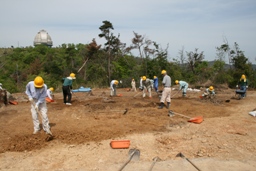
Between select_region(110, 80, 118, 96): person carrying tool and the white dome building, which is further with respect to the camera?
the white dome building

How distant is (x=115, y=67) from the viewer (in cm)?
2652

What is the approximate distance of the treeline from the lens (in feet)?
74.8

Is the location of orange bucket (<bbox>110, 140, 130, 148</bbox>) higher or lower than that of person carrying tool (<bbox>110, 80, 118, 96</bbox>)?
lower

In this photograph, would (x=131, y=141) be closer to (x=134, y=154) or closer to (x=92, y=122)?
(x=134, y=154)

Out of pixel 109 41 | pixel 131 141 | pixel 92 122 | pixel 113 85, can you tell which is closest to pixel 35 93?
pixel 92 122

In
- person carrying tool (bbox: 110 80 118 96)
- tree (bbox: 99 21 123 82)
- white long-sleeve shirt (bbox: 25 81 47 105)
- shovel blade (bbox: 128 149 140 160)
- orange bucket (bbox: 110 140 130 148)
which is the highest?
tree (bbox: 99 21 123 82)

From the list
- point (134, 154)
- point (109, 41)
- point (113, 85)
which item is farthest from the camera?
point (109, 41)

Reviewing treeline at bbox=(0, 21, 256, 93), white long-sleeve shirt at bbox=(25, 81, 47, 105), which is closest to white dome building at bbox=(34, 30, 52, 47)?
treeline at bbox=(0, 21, 256, 93)

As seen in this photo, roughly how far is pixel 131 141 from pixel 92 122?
228 cm

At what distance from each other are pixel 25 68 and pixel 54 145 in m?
26.1

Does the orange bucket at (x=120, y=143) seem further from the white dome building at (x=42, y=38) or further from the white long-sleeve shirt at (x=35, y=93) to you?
the white dome building at (x=42, y=38)

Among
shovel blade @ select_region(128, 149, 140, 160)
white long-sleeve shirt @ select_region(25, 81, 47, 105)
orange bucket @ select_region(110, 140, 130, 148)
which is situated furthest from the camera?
white long-sleeve shirt @ select_region(25, 81, 47, 105)

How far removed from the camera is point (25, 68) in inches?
1175

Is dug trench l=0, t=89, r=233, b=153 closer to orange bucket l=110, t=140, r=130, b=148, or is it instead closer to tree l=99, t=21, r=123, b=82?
orange bucket l=110, t=140, r=130, b=148
